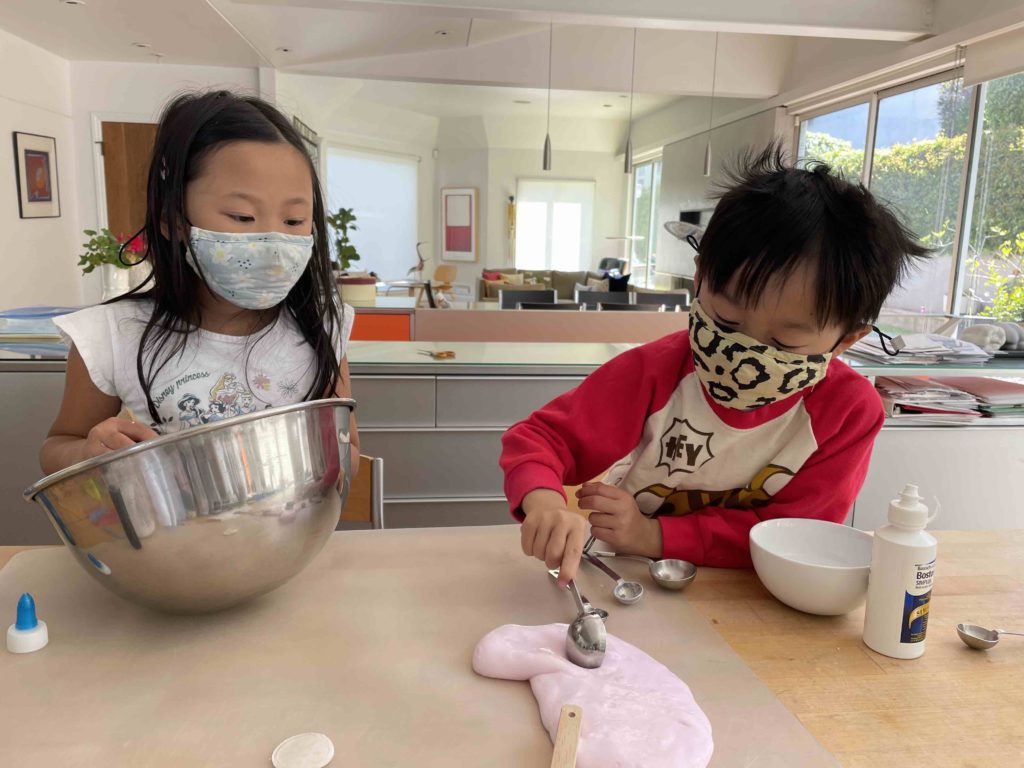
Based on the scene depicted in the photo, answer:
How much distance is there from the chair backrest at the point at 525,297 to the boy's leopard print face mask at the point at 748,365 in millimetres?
3687

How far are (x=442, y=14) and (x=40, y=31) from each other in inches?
138

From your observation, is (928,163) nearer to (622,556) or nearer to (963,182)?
(963,182)

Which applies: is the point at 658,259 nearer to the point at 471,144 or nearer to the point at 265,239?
the point at 471,144

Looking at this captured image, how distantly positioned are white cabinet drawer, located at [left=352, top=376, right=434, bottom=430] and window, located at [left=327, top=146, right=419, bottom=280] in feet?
26.2

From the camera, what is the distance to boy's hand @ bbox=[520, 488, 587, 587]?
0.71 m

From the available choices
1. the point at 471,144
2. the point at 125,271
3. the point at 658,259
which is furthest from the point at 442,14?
the point at 471,144

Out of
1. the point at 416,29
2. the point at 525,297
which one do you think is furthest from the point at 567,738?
the point at 416,29

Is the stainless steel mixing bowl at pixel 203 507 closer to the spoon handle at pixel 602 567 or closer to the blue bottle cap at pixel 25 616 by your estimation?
the blue bottle cap at pixel 25 616

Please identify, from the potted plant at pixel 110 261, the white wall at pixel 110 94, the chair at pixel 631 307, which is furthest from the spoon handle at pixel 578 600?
the white wall at pixel 110 94

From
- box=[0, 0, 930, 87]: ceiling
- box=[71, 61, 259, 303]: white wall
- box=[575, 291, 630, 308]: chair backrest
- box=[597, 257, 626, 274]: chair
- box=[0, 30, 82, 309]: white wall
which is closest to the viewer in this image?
box=[0, 0, 930, 87]: ceiling

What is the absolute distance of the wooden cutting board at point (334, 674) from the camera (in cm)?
53

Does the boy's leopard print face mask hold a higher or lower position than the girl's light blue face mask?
lower

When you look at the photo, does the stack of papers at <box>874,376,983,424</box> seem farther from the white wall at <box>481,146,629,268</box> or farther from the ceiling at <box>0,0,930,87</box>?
the white wall at <box>481,146,629,268</box>

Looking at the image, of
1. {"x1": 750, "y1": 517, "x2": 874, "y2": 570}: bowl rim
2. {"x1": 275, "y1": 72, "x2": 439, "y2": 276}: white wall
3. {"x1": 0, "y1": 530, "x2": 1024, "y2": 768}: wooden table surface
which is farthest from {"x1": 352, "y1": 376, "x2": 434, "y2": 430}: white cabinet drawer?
{"x1": 275, "y1": 72, "x2": 439, "y2": 276}: white wall
